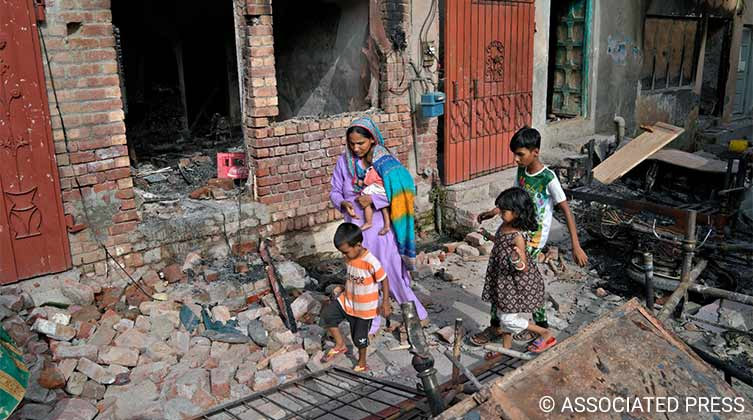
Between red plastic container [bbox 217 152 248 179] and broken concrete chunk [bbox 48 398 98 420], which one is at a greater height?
red plastic container [bbox 217 152 248 179]

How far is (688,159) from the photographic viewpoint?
625 centimetres

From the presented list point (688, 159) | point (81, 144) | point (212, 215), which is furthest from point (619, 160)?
point (81, 144)

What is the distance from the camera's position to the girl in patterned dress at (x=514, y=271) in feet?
11.8

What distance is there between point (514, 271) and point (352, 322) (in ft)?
3.46

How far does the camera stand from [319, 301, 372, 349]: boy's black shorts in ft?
12.7

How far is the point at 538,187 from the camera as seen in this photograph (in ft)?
13.1

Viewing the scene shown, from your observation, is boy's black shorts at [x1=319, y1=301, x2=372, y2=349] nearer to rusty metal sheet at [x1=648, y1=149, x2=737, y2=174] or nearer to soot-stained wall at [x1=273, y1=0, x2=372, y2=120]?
soot-stained wall at [x1=273, y1=0, x2=372, y2=120]

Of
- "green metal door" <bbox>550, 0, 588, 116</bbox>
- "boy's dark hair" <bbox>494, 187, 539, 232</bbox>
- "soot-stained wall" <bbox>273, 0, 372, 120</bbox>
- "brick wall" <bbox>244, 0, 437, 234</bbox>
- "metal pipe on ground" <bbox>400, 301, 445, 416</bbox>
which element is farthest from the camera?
"green metal door" <bbox>550, 0, 588, 116</bbox>

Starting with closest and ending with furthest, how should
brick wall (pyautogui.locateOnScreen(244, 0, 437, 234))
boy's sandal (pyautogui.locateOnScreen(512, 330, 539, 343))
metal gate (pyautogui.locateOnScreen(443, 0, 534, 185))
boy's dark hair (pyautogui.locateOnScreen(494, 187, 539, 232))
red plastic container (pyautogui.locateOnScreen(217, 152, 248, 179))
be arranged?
boy's dark hair (pyautogui.locateOnScreen(494, 187, 539, 232)) < boy's sandal (pyautogui.locateOnScreen(512, 330, 539, 343)) < brick wall (pyautogui.locateOnScreen(244, 0, 437, 234)) < red plastic container (pyautogui.locateOnScreen(217, 152, 248, 179)) < metal gate (pyautogui.locateOnScreen(443, 0, 534, 185))

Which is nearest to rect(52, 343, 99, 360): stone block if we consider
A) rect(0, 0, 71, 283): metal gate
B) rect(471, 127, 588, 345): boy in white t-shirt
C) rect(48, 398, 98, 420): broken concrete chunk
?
rect(48, 398, 98, 420): broken concrete chunk

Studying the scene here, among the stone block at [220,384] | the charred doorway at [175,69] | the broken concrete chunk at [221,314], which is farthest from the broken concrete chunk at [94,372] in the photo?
the charred doorway at [175,69]

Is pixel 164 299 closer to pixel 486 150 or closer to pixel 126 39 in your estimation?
pixel 486 150

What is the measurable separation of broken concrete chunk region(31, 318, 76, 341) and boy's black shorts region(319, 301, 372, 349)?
5.67 feet

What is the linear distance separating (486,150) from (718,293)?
428 centimetres
